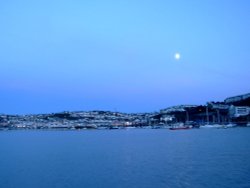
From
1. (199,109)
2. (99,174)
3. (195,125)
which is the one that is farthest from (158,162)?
(199,109)

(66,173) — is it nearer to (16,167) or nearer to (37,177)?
(37,177)

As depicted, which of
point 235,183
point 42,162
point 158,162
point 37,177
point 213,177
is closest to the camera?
point 235,183

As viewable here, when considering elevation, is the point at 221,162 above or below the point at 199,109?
below

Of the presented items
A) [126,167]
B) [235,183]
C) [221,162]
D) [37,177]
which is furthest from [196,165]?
[37,177]

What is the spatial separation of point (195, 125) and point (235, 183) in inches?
5227

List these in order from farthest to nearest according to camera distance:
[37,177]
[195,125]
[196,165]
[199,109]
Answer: [199,109] → [195,125] → [196,165] → [37,177]

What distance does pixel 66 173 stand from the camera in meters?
27.6

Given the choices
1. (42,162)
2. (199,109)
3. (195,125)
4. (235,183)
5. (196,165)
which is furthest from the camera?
(199,109)

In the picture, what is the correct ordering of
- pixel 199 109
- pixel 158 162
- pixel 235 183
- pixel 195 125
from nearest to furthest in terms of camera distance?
pixel 235 183
pixel 158 162
pixel 195 125
pixel 199 109

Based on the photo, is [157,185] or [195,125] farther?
[195,125]

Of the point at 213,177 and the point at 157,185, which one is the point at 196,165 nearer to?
the point at 213,177

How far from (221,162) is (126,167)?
798cm

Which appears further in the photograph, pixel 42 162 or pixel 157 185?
pixel 42 162

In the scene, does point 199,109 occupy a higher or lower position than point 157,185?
higher
